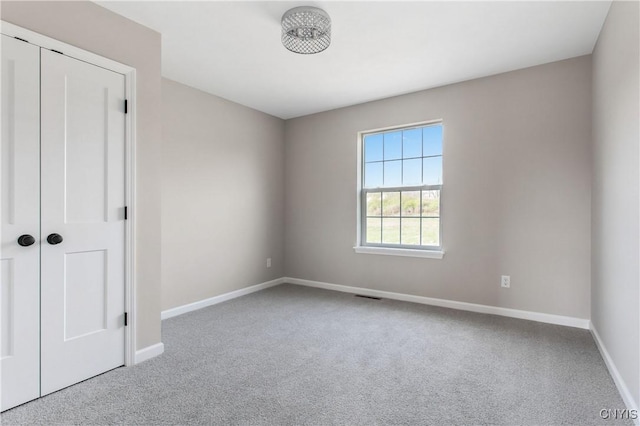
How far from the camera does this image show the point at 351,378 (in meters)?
2.21

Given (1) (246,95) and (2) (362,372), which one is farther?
(1) (246,95)

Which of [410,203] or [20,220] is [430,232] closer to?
[410,203]

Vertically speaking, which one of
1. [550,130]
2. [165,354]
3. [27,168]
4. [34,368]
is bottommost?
[165,354]

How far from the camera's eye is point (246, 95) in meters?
4.08

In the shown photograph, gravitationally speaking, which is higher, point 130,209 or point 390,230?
point 130,209

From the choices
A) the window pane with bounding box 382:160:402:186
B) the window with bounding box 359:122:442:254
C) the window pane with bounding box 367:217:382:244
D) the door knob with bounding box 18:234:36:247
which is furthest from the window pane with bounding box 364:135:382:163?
the door knob with bounding box 18:234:36:247

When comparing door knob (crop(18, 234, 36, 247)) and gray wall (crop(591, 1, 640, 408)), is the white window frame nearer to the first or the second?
gray wall (crop(591, 1, 640, 408))

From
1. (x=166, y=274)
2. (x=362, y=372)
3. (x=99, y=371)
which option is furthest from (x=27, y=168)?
(x=362, y=372)

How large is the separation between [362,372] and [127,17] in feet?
9.87

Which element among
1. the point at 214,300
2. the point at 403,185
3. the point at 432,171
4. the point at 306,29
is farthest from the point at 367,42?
the point at 214,300

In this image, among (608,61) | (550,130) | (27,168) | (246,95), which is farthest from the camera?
(246,95)

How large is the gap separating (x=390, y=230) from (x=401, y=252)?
0.34m

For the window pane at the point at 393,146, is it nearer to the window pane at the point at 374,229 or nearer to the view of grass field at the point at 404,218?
the view of grass field at the point at 404,218

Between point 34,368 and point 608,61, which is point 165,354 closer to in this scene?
point 34,368
